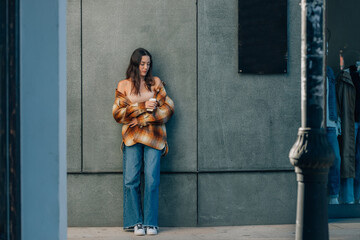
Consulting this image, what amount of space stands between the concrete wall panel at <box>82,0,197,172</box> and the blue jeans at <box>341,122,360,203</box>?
221cm

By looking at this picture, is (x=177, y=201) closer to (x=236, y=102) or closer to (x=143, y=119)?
(x=143, y=119)

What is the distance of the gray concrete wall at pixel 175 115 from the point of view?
24.3 ft

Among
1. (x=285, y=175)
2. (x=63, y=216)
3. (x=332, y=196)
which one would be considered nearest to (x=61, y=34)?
(x=63, y=216)

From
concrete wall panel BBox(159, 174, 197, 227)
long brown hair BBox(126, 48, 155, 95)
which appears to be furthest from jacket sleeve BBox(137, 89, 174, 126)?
concrete wall panel BBox(159, 174, 197, 227)

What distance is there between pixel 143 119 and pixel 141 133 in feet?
0.60

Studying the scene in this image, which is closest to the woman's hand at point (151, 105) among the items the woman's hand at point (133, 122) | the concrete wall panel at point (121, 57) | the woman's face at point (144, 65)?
the woman's hand at point (133, 122)

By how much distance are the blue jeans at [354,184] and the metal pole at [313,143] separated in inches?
157

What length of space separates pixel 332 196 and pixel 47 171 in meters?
4.35

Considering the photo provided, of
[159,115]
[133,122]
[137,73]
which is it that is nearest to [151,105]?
[159,115]

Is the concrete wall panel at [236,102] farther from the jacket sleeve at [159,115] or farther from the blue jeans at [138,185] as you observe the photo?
the blue jeans at [138,185]

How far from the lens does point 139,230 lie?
6.89 metres

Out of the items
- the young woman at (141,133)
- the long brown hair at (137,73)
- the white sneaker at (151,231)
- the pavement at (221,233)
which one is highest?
the long brown hair at (137,73)

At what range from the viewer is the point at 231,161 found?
752 cm
